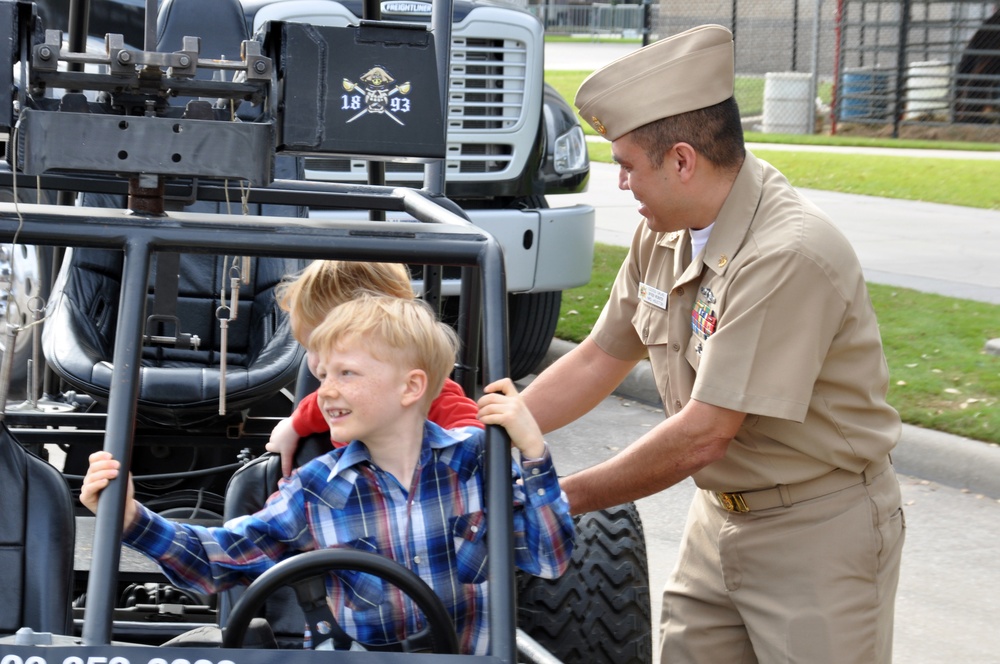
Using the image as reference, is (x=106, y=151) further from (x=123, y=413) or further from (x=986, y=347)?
(x=986, y=347)

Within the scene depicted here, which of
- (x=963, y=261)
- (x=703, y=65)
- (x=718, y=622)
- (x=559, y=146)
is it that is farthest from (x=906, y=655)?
(x=963, y=261)

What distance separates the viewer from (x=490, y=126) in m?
7.36

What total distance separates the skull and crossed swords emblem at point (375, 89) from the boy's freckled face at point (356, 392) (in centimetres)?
37

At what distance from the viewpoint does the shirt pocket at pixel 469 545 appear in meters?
2.19

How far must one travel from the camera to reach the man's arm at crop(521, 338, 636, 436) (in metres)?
3.18

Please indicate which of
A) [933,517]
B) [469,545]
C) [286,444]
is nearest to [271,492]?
[286,444]

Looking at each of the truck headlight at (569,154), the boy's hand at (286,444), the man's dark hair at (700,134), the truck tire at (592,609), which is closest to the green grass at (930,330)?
the truck headlight at (569,154)

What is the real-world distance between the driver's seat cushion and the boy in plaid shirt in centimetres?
171

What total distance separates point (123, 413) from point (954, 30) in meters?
18.5

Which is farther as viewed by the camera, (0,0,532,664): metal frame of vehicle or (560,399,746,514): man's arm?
(560,399,746,514): man's arm

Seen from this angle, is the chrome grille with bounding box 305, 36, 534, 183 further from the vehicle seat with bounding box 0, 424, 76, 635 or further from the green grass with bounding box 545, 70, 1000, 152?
the green grass with bounding box 545, 70, 1000, 152

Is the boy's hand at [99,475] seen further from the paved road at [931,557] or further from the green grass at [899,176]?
the green grass at [899,176]

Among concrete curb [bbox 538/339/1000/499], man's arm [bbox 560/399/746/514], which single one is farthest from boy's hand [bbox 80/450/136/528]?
concrete curb [bbox 538/339/1000/499]

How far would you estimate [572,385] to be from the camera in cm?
320
